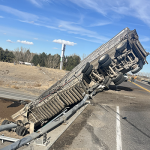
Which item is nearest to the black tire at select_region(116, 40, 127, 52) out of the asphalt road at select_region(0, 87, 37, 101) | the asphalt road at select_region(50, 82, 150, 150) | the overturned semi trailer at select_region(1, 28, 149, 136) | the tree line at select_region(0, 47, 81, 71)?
the overturned semi trailer at select_region(1, 28, 149, 136)

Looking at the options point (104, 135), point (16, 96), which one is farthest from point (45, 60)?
point (104, 135)

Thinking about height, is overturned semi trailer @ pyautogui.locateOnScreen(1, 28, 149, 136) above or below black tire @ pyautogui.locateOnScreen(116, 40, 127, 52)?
below

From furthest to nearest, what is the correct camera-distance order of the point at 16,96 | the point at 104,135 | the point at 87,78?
1. the point at 16,96
2. the point at 87,78
3. the point at 104,135

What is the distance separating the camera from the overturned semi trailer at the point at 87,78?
12086 mm

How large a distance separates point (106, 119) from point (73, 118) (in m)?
1.84

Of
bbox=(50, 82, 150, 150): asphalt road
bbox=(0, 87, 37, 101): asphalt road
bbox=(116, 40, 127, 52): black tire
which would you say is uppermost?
bbox=(116, 40, 127, 52): black tire

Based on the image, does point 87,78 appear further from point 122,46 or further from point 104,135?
point 104,135

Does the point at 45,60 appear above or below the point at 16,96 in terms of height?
above

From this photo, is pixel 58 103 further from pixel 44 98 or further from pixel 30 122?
pixel 30 122

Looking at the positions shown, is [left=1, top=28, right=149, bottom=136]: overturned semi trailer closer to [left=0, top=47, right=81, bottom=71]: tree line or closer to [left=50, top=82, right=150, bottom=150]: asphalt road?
→ [left=50, top=82, right=150, bottom=150]: asphalt road

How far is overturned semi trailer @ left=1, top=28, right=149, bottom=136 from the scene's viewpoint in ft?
39.7

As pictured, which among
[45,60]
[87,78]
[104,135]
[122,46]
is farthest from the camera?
[45,60]

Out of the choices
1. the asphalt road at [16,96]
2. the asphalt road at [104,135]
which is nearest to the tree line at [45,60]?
the asphalt road at [16,96]

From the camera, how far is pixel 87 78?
52.6ft
